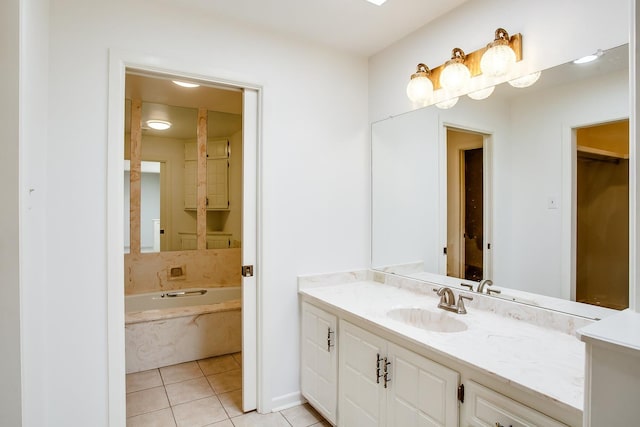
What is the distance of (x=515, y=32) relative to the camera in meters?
1.68

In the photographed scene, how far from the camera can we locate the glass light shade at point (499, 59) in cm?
167

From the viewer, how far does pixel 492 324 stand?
5.14ft

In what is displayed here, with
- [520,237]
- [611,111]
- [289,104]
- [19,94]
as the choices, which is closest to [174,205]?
[289,104]

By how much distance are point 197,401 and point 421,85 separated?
8.44ft

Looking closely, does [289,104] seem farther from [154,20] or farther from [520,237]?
[520,237]

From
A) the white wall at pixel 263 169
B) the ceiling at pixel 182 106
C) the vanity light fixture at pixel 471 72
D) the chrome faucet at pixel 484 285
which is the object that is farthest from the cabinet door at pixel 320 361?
the ceiling at pixel 182 106

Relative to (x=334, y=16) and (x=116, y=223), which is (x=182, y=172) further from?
(x=334, y=16)

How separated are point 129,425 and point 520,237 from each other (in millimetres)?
2514

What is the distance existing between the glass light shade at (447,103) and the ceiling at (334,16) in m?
0.51

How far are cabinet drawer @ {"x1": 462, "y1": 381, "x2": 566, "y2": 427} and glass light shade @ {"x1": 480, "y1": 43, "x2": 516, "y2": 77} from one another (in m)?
1.45

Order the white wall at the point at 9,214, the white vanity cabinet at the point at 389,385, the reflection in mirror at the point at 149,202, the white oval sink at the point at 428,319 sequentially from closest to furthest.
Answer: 1. the white wall at the point at 9,214
2. the white vanity cabinet at the point at 389,385
3. the white oval sink at the point at 428,319
4. the reflection in mirror at the point at 149,202

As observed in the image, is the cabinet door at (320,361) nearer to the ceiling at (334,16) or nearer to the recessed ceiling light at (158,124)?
the ceiling at (334,16)

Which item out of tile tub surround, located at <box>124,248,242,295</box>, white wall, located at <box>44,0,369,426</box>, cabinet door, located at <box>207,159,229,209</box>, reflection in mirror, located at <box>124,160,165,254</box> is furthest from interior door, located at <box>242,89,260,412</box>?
cabinet door, located at <box>207,159,229,209</box>

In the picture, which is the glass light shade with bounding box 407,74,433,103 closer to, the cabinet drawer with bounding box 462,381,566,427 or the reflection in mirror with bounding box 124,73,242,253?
the cabinet drawer with bounding box 462,381,566,427
